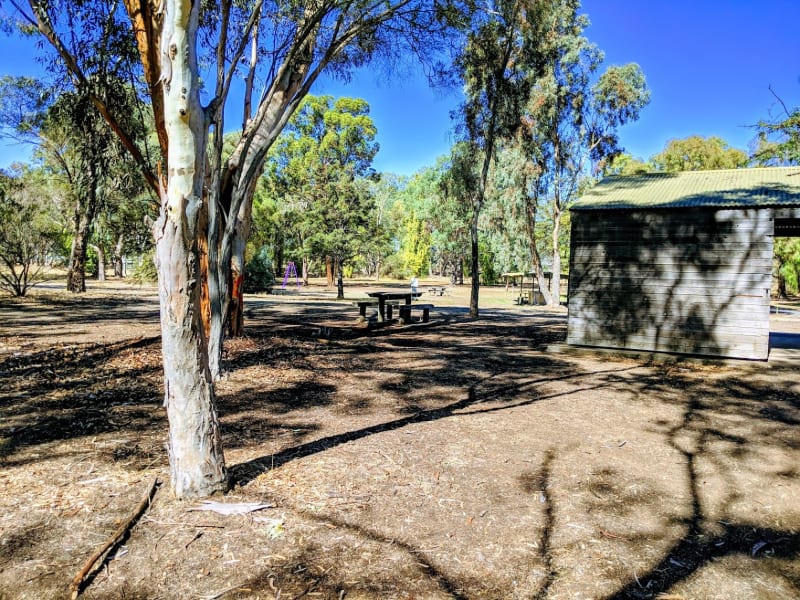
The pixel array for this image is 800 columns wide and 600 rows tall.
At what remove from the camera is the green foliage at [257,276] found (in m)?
28.6

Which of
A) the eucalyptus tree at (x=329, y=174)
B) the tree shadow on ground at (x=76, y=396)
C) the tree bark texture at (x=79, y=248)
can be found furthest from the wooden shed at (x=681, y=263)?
the tree bark texture at (x=79, y=248)

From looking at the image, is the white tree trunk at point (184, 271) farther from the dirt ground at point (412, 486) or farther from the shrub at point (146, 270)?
the shrub at point (146, 270)

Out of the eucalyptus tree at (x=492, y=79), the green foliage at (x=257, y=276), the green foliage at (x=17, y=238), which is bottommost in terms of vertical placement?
the green foliage at (x=257, y=276)

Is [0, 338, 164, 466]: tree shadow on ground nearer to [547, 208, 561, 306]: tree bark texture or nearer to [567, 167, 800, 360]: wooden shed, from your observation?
[567, 167, 800, 360]: wooden shed

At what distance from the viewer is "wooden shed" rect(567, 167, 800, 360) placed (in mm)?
8852

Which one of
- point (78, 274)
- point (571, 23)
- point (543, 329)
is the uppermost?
point (571, 23)

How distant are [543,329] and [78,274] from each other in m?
20.0

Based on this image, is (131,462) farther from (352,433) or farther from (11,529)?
(352,433)

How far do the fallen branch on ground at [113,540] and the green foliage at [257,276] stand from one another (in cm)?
2601

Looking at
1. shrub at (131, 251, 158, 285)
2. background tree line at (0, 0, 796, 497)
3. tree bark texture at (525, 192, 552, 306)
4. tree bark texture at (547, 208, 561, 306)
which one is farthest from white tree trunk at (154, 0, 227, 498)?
shrub at (131, 251, 158, 285)

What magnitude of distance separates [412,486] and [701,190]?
9.13 meters

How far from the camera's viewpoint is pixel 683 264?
938 cm

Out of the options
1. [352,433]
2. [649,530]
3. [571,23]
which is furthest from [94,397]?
[571,23]

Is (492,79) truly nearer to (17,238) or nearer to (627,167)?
(17,238)
